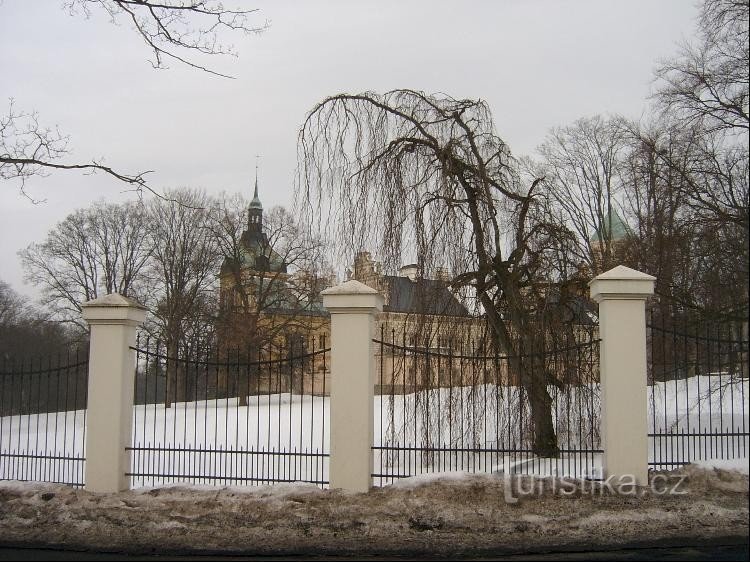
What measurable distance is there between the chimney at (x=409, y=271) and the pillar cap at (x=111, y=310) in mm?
3766

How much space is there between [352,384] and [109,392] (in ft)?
10.4

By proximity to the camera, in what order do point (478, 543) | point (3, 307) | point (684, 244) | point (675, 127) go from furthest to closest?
point (3, 307) < point (675, 127) < point (684, 244) < point (478, 543)

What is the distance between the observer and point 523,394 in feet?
32.8

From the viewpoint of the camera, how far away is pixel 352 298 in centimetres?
839

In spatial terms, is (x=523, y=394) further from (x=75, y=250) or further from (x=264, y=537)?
(x=75, y=250)

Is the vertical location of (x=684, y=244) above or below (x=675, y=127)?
below

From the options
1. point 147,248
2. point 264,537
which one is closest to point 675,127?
point 264,537

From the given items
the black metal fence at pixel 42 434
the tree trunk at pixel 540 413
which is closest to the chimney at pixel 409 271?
the tree trunk at pixel 540 413

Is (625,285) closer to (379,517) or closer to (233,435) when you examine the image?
(379,517)

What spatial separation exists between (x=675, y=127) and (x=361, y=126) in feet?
30.6

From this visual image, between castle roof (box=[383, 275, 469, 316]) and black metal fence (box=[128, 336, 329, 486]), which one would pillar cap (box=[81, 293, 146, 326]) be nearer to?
black metal fence (box=[128, 336, 329, 486])

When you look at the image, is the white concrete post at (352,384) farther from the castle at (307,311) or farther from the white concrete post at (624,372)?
the white concrete post at (624,372)

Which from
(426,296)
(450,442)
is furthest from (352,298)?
(450,442)

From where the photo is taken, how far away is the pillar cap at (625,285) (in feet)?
26.6
